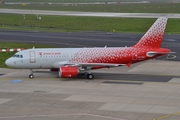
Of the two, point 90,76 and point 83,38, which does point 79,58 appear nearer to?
point 90,76

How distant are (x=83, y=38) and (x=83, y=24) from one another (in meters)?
25.3

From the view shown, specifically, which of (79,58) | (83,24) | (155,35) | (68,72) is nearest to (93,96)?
(68,72)

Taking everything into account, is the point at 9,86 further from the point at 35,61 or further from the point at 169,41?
the point at 169,41

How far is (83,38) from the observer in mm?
94812

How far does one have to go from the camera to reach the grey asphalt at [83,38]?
8588cm

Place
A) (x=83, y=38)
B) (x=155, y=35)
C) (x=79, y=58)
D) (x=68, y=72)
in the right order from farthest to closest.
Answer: (x=83, y=38) < (x=155, y=35) < (x=79, y=58) < (x=68, y=72)

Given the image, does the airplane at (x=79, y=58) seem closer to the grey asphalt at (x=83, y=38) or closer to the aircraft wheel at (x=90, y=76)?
the aircraft wheel at (x=90, y=76)

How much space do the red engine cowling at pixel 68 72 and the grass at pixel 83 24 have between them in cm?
5172

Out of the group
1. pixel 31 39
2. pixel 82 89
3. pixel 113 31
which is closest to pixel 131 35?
pixel 113 31

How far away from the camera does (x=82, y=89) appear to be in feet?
166

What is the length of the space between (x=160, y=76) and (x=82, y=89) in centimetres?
1197

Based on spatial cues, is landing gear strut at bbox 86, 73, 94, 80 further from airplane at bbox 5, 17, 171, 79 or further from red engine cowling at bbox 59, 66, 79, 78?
red engine cowling at bbox 59, 66, 79, 78

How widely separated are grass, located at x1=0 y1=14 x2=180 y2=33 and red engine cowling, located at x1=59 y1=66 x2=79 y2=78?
51.7m

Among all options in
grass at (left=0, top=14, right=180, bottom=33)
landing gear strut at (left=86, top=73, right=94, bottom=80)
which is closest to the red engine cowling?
landing gear strut at (left=86, top=73, right=94, bottom=80)
